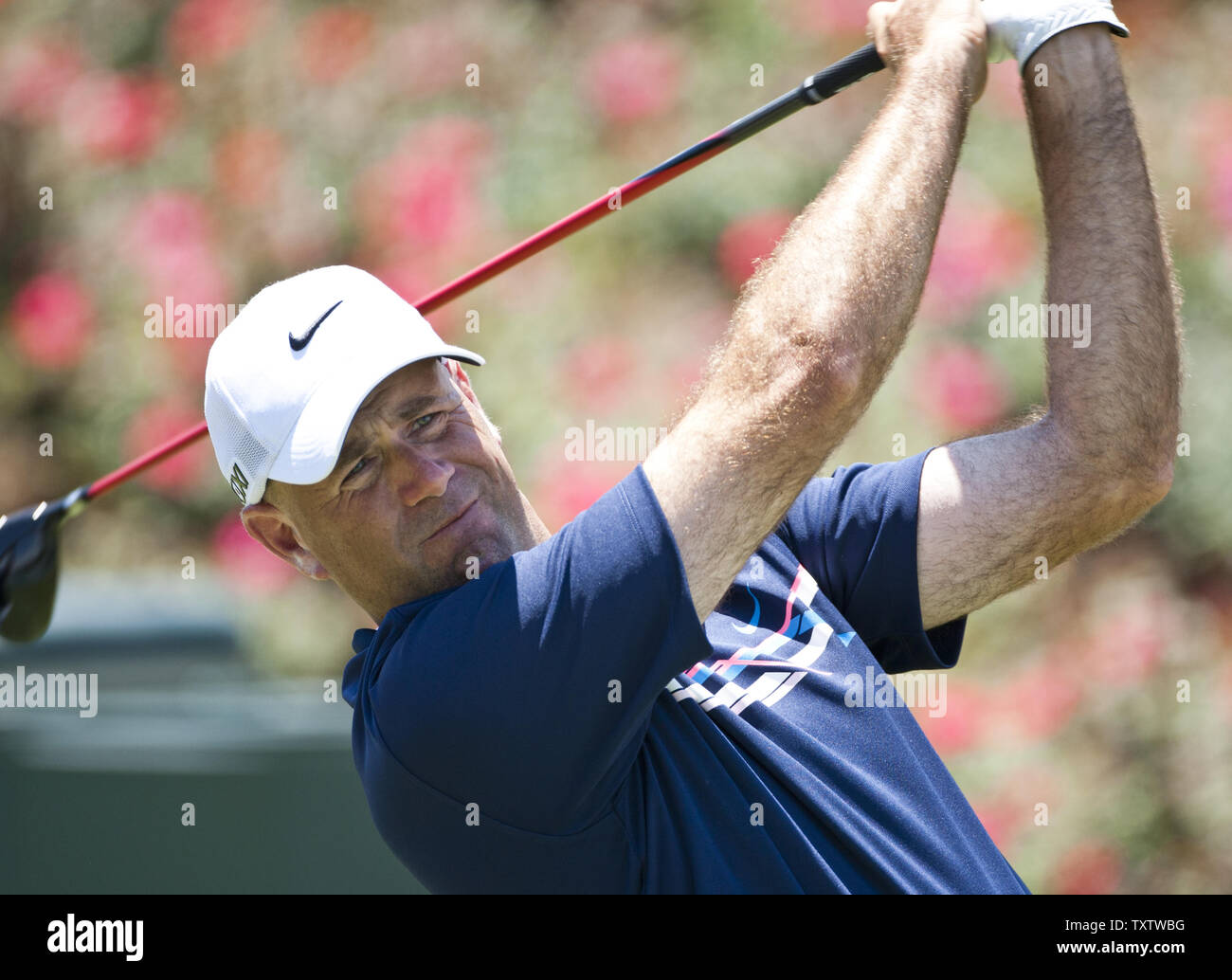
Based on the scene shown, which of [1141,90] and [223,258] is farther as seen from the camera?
[223,258]

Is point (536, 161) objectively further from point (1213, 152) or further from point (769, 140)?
point (1213, 152)

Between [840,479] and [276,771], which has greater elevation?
[840,479]

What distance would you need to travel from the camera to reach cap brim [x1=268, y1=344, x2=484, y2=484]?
1620 mm

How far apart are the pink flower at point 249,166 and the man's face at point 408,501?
3.43 meters

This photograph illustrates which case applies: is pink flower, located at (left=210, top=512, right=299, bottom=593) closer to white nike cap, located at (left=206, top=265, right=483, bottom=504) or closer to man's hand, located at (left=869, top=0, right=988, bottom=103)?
white nike cap, located at (left=206, top=265, right=483, bottom=504)

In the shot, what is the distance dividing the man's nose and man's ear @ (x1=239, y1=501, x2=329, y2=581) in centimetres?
21

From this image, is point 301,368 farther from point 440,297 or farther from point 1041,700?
point 1041,700

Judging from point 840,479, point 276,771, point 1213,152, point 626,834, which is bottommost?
point 276,771

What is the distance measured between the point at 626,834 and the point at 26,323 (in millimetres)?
4660

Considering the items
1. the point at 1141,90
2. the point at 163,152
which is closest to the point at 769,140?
the point at 1141,90

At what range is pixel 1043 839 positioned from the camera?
11.2 ft

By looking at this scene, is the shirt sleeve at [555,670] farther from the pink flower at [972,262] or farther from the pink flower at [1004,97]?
Result: the pink flower at [1004,97]

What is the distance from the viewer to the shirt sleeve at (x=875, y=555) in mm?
1774

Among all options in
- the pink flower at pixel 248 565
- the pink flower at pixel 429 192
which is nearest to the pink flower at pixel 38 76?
the pink flower at pixel 429 192
